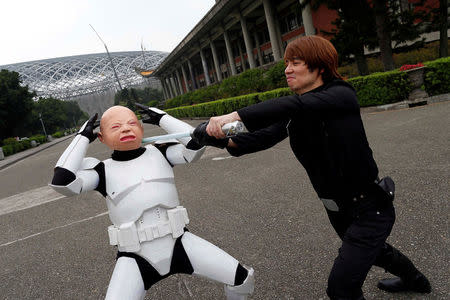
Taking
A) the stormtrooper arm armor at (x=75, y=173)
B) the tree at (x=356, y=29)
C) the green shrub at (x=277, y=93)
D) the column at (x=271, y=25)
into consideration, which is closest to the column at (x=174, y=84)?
the column at (x=271, y=25)

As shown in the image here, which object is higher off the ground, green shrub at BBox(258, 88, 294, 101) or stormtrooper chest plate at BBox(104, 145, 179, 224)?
green shrub at BBox(258, 88, 294, 101)

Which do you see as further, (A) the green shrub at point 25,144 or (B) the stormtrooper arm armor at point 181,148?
(A) the green shrub at point 25,144

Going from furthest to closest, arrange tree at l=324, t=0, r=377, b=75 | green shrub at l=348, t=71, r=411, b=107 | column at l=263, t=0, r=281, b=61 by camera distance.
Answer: column at l=263, t=0, r=281, b=61 < tree at l=324, t=0, r=377, b=75 < green shrub at l=348, t=71, r=411, b=107

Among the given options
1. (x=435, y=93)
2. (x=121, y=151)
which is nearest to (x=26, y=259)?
(x=121, y=151)

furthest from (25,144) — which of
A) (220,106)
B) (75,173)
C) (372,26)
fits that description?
(75,173)

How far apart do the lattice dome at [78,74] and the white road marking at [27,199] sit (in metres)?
108

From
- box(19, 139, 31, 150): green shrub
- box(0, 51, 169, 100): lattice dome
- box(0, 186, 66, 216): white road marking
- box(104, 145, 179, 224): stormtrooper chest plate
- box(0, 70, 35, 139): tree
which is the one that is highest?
box(0, 51, 169, 100): lattice dome

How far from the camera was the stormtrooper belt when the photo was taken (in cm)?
167

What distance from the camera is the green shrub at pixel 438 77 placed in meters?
8.89

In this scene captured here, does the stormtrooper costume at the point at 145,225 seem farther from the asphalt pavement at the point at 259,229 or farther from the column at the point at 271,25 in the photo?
the column at the point at 271,25

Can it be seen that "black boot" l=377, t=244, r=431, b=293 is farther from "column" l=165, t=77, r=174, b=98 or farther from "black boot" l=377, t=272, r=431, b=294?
"column" l=165, t=77, r=174, b=98

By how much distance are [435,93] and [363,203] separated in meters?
9.99

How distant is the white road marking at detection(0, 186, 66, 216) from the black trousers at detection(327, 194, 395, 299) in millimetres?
6280

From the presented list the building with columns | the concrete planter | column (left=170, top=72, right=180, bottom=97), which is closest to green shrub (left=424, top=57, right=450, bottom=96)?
the concrete planter
